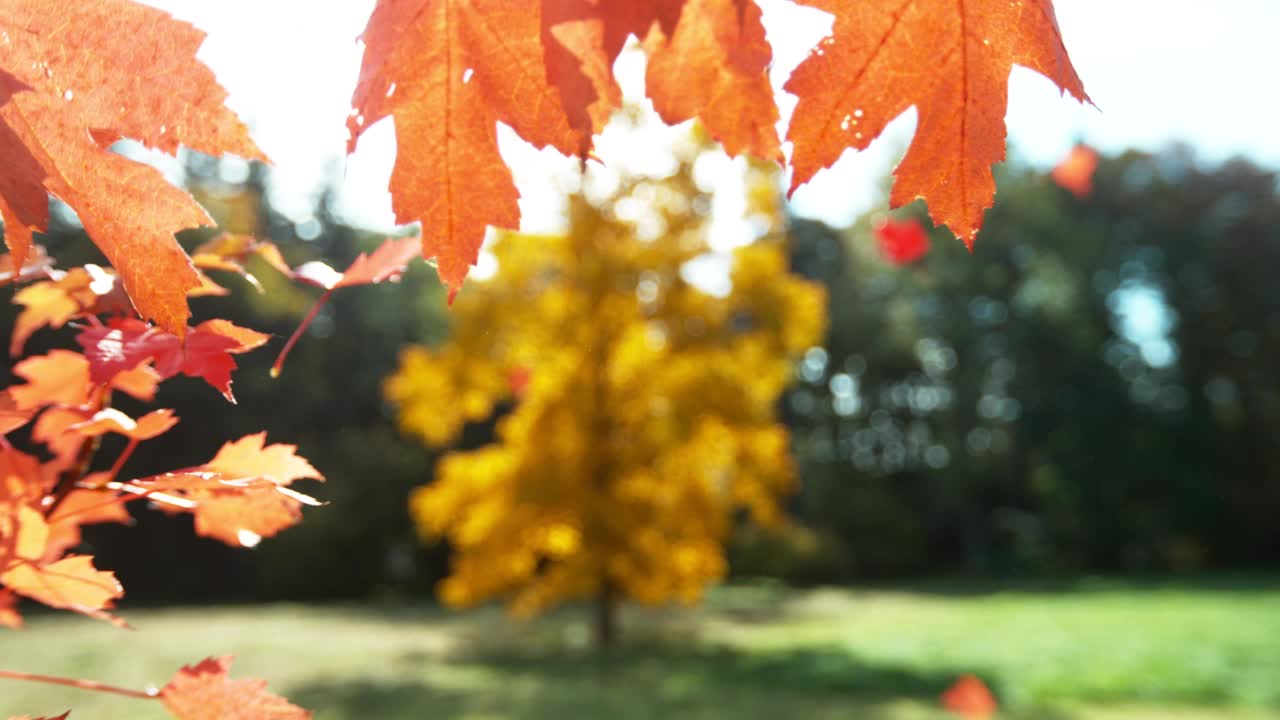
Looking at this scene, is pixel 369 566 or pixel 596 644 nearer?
pixel 596 644

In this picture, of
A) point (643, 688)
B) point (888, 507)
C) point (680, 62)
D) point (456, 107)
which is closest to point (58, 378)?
point (456, 107)

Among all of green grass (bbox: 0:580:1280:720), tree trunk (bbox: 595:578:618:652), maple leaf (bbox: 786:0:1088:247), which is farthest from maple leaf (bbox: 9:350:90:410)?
tree trunk (bbox: 595:578:618:652)

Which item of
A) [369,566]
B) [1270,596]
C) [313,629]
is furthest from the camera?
[369,566]

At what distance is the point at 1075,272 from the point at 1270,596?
10839 millimetres

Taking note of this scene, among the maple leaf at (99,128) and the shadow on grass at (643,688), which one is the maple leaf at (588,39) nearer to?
the maple leaf at (99,128)

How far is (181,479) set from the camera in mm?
670

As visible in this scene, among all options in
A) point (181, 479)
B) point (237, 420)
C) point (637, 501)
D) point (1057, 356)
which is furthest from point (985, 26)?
point (1057, 356)

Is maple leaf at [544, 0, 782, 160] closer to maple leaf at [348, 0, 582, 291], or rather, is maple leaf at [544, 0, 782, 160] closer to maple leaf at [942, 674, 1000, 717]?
maple leaf at [348, 0, 582, 291]

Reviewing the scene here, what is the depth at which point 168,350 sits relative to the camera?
0.67 m

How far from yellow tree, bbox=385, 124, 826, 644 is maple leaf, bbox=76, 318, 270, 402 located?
A: 7693 mm

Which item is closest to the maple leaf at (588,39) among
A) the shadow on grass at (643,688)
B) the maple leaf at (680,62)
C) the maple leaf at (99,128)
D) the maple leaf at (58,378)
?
the maple leaf at (680,62)

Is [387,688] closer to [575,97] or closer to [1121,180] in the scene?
[575,97]

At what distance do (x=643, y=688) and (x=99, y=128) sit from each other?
6.94 meters

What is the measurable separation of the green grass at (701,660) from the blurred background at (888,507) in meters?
0.05
